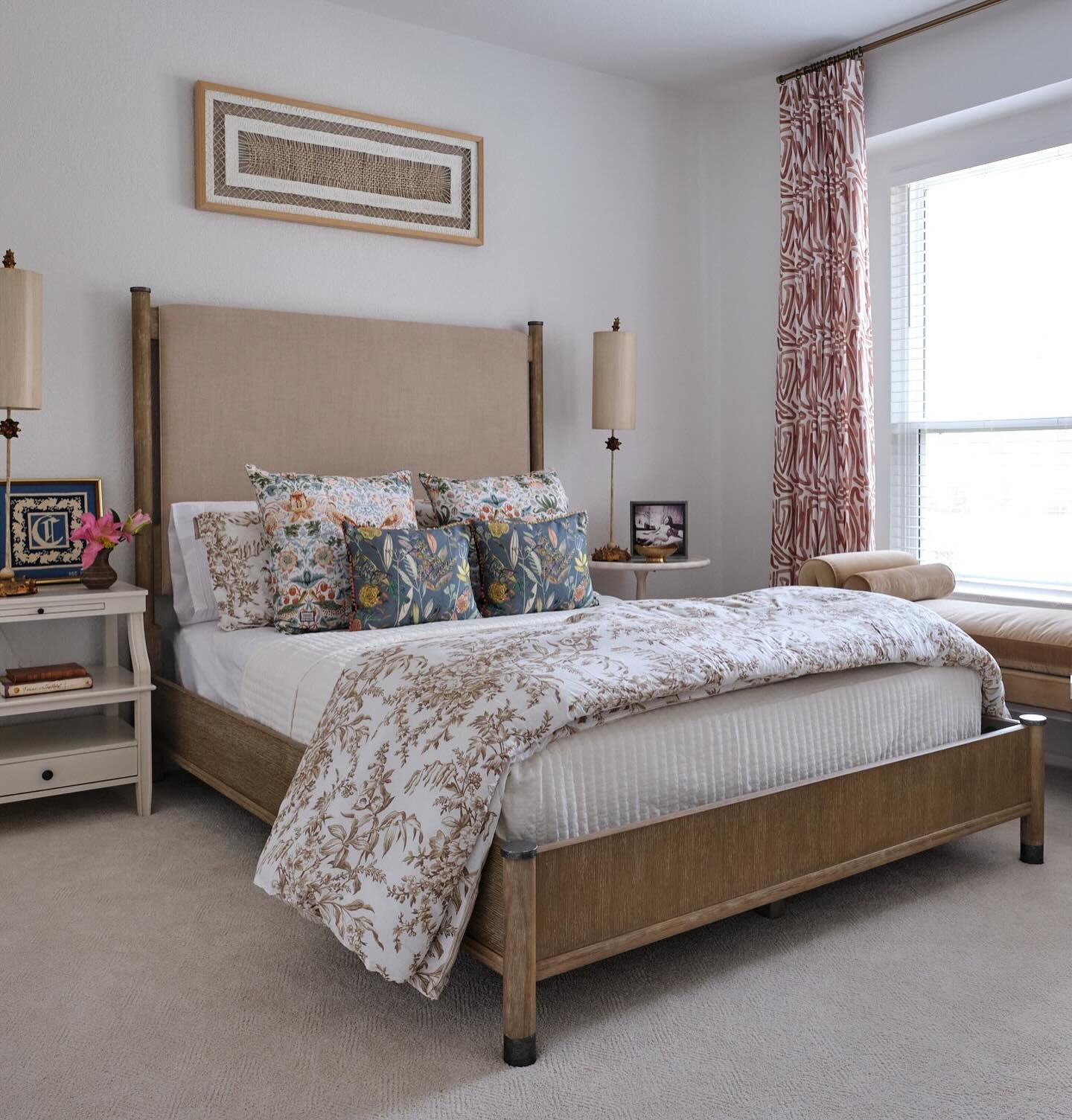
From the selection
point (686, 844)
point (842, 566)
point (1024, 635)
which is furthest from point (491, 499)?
point (686, 844)

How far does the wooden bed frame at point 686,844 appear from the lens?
1.81 metres

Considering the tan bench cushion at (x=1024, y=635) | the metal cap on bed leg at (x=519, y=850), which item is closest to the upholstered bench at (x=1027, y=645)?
the tan bench cushion at (x=1024, y=635)

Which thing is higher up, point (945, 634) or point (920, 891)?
point (945, 634)

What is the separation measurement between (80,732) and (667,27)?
327 cm

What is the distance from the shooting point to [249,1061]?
5.94ft

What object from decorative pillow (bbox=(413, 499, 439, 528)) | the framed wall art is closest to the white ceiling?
the framed wall art

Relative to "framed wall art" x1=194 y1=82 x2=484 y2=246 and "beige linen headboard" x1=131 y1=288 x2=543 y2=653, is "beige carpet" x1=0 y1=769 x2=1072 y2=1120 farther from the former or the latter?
"framed wall art" x1=194 y1=82 x2=484 y2=246

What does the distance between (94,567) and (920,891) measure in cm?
243

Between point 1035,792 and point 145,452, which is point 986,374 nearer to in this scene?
point 1035,792

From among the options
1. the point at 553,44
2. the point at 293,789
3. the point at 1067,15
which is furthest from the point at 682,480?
the point at 293,789

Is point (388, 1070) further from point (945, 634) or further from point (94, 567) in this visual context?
point (94, 567)

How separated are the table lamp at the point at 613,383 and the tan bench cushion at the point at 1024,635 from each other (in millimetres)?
1380

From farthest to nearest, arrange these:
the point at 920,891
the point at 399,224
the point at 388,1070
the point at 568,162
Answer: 1. the point at 568,162
2. the point at 399,224
3. the point at 920,891
4. the point at 388,1070

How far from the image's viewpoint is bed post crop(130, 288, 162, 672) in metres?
3.47
